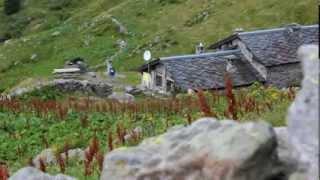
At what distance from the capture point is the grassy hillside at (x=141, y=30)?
297ft

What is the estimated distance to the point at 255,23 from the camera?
9106 centimetres

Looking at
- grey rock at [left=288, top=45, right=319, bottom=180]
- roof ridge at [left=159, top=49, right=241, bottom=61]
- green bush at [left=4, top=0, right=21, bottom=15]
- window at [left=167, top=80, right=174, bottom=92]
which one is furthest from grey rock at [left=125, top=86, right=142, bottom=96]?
green bush at [left=4, top=0, right=21, bottom=15]

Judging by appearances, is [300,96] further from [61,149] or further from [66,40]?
[66,40]

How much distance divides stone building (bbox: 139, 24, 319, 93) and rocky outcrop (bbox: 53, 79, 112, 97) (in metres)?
6.97

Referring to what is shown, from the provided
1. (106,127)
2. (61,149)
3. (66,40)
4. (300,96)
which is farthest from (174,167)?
(66,40)

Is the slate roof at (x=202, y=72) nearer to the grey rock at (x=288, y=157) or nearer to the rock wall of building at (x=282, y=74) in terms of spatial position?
the rock wall of building at (x=282, y=74)

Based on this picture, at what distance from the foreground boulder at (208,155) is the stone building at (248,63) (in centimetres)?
5663

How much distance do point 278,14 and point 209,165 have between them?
85.8 metres

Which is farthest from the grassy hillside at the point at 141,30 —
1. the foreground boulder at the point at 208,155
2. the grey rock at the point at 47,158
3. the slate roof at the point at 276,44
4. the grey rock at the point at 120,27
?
the foreground boulder at the point at 208,155

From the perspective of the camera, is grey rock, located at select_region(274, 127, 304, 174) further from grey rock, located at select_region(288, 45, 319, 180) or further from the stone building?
the stone building

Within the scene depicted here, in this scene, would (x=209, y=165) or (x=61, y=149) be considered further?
(x=61, y=149)

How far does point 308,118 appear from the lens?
5.59m

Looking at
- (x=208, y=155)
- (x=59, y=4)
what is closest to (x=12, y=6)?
(x=59, y=4)

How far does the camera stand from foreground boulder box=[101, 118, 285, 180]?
22.8 ft
